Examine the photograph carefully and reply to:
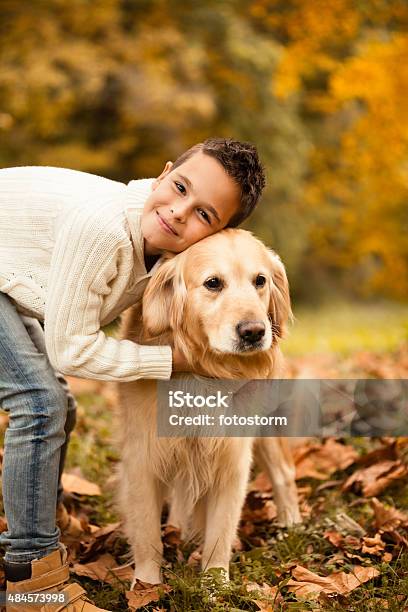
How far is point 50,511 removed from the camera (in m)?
2.26

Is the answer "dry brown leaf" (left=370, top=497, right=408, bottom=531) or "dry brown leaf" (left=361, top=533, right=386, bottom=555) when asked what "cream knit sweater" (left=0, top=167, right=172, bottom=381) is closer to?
"dry brown leaf" (left=361, top=533, right=386, bottom=555)

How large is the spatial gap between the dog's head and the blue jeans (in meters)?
0.45

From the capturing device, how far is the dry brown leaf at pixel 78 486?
3113 millimetres

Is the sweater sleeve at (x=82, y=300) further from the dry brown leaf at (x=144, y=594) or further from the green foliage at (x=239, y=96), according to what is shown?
the green foliage at (x=239, y=96)

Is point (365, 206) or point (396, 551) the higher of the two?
point (396, 551)

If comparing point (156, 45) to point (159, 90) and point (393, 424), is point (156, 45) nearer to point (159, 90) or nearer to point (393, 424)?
point (159, 90)

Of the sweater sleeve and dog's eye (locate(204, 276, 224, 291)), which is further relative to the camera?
dog's eye (locate(204, 276, 224, 291))

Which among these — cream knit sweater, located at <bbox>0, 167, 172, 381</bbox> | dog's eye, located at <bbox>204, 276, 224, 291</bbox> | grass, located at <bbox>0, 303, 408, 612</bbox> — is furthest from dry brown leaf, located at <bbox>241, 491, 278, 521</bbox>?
dog's eye, located at <bbox>204, 276, 224, 291</bbox>

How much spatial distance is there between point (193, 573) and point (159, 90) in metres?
9.04

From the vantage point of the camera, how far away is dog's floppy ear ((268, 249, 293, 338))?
2.57 meters

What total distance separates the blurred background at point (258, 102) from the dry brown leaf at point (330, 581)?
A: 14.3ft

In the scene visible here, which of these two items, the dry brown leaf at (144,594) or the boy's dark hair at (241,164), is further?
the boy's dark hair at (241,164)

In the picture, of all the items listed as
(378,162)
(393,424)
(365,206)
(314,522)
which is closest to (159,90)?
(378,162)

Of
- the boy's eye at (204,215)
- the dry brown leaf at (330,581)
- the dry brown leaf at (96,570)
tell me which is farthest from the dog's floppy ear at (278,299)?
the dry brown leaf at (96,570)
